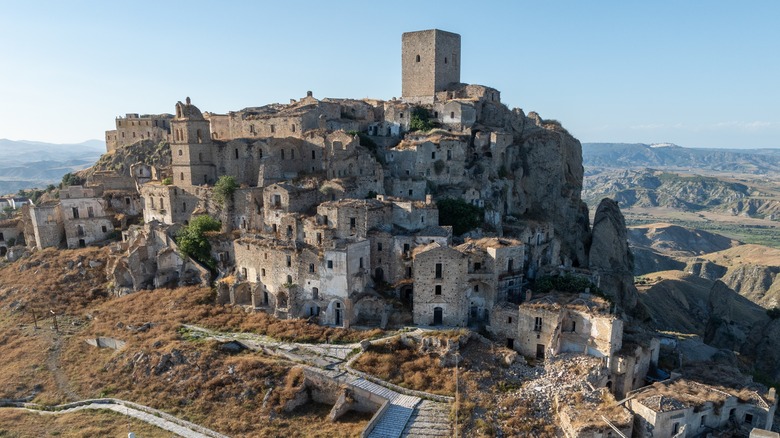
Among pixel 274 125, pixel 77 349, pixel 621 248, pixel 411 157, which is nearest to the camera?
pixel 77 349

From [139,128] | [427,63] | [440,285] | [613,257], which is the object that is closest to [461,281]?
[440,285]

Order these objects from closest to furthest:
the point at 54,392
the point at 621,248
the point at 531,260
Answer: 1. the point at 54,392
2. the point at 531,260
3. the point at 621,248

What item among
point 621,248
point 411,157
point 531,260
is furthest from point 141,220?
point 621,248

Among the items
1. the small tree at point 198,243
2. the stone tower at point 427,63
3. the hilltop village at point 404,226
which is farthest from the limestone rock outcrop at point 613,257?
the small tree at point 198,243

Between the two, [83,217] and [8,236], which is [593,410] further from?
[8,236]

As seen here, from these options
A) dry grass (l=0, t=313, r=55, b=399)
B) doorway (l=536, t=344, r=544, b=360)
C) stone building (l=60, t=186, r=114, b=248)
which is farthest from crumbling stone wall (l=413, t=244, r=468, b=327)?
stone building (l=60, t=186, r=114, b=248)

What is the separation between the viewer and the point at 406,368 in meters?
33.2

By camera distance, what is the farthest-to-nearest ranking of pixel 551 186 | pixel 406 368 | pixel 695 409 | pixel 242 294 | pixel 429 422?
pixel 551 186, pixel 242 294, pixel 406 368, pixel 695 409, pixel 429 422

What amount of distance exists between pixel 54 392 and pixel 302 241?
65.1ft

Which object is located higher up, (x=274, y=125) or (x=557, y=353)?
(x=274, y=125)

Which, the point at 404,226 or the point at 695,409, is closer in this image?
the point at 695,409

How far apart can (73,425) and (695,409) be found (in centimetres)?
3723

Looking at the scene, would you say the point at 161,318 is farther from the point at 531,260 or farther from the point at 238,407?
the point at 531,260

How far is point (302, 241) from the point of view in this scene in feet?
135
